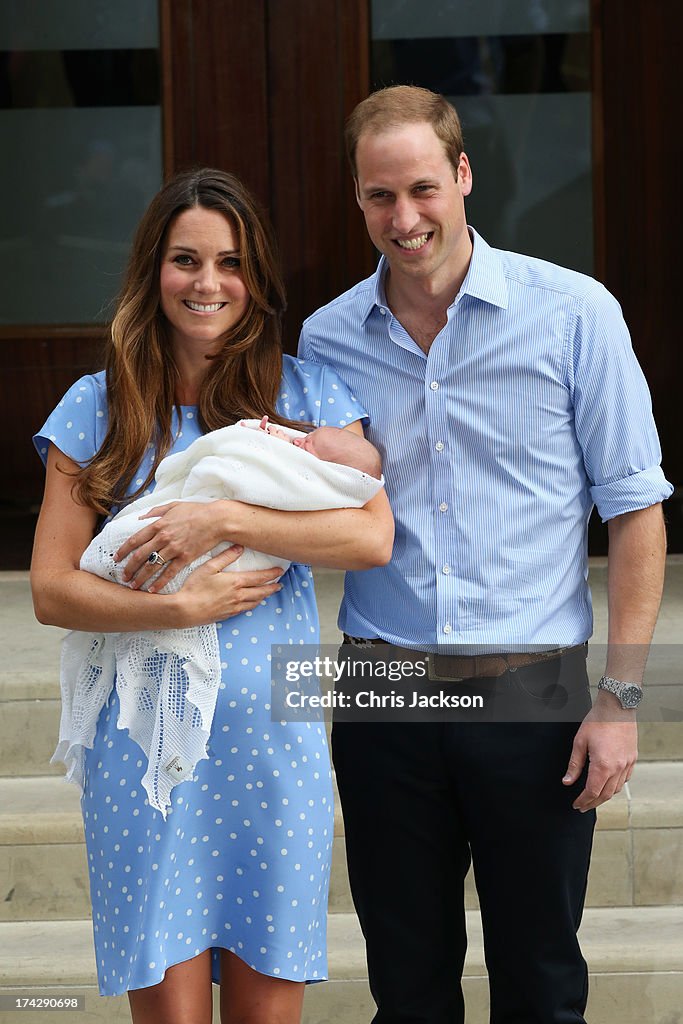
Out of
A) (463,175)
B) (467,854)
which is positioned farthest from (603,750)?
(463,175)

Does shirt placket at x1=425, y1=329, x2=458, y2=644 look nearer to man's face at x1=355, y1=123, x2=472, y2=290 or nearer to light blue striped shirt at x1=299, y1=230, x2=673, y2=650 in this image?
light blue striped shirt at x1=299, y1=230, x2=673, y2=650

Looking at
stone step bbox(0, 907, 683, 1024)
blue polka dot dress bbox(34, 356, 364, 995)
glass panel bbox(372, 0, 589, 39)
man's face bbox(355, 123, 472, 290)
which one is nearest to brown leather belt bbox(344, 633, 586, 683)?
blue polka dot dress bbox(34, 356, 364, 995)

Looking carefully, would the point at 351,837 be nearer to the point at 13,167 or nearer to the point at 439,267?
the point at 439,267

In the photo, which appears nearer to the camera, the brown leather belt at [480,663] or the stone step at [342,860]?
the brown leather belt at [480,663]

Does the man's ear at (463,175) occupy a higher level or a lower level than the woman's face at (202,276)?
higher

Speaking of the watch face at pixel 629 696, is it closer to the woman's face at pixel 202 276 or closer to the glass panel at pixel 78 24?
the woman's face at pixel 202 276

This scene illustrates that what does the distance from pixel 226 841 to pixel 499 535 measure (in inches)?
25.7

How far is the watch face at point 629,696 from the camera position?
2094 millimetres

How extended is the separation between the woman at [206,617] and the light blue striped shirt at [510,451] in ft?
0.37

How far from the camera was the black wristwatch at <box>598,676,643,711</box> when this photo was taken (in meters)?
2.09

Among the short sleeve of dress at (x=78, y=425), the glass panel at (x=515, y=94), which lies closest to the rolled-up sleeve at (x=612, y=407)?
the short sleeve of dress at (x=78, y=425)

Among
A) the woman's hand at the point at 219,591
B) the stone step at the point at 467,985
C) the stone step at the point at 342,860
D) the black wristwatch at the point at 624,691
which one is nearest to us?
the woman's hand at the point at 219,591

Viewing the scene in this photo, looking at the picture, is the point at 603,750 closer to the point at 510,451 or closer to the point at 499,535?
the point at 499,535

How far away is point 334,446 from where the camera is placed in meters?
2.08
